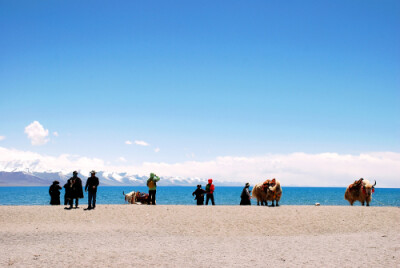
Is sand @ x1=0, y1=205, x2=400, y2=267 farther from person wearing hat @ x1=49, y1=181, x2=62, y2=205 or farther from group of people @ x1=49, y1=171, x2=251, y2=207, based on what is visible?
person wearing hat @ x1=49, y1=181, x2=62, y2=205

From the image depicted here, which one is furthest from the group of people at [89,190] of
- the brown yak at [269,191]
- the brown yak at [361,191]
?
the brown yak at [361,191]

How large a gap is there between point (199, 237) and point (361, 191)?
1634cm

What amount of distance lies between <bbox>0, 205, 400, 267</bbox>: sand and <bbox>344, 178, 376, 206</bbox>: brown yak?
5.21m

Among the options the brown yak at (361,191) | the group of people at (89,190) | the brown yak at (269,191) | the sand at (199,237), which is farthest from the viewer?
the brown yak at (361,191)

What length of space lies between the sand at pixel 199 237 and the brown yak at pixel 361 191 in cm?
521

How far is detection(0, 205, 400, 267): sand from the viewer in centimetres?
997

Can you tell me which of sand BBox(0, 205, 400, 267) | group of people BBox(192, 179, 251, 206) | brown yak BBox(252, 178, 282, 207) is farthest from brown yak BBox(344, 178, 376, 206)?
group of people BBox(192, 179, 251, 206)

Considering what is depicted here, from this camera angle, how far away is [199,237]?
46.8 feet

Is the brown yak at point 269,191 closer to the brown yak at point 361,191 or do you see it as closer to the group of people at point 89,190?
the group of people at point 89,190

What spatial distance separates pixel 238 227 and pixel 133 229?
15.5ft

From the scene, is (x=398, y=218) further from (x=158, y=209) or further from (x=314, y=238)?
(x=158, y=209)

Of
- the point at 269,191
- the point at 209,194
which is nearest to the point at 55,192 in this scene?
the point at 209,194

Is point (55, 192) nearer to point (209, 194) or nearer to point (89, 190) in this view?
point (89, 190)

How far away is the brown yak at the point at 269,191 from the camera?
77.4 feet
